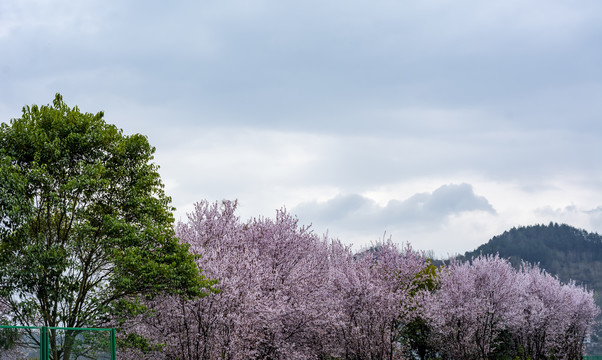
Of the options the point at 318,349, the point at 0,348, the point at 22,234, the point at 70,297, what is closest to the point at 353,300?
the point at 318,349

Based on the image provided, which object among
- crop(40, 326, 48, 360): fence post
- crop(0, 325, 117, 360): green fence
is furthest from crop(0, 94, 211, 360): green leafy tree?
crop(40, 326, 48, 360): fence post

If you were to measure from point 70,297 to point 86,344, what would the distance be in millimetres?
9545

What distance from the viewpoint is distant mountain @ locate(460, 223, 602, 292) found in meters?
178

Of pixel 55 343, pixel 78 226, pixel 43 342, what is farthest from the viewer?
pixel 78 226

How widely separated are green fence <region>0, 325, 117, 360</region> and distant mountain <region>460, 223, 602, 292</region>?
536 feet

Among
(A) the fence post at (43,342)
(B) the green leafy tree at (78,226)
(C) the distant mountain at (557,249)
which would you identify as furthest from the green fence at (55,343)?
(C) the distant mountain at (557,249)

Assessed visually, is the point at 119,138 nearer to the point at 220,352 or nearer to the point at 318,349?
the point at 220,352

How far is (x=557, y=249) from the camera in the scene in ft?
614

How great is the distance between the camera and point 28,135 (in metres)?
25.4

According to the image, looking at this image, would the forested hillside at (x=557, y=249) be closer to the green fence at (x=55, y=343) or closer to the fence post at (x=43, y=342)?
the green fence at (x=55, y=343)

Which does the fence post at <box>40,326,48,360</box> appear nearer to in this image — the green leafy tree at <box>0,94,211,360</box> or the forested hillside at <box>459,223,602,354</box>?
the green leafy tree at <box>0,94,211,360</box>

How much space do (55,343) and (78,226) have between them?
10568 mm

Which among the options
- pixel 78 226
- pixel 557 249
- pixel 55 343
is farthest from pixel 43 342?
pixel 557 249

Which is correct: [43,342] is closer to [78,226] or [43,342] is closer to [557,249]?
[78,226]
